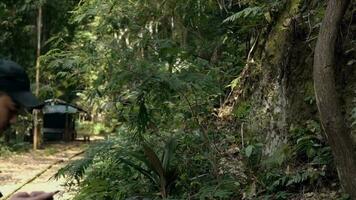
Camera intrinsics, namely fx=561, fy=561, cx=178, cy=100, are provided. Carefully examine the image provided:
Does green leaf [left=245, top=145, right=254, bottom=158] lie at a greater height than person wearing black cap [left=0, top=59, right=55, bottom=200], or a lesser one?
lesser

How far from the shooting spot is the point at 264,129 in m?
6.71

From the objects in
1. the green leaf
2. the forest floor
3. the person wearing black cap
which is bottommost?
the forest floor

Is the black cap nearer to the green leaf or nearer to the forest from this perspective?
the forest

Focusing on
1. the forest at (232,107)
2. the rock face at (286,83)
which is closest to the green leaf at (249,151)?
the forest at (232,107)

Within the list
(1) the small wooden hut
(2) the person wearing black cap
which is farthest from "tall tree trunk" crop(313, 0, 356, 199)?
(1) the small wooden hut

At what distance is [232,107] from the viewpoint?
26.3 feet

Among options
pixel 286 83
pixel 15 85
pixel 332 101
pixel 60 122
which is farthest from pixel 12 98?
pixel 60 122

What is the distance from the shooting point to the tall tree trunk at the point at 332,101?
4.52 meters

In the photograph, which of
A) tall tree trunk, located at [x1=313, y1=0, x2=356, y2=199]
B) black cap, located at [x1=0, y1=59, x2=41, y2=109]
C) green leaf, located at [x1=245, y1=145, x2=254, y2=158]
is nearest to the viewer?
black cap, located at [x1=0, y1=59, x2=41, y2=109]

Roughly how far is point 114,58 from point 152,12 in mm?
2570

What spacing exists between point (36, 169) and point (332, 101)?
10704 mm

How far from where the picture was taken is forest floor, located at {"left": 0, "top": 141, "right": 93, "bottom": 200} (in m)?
10.6

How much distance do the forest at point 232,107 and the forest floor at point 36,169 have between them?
1763mm

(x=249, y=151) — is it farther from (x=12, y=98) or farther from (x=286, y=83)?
(x=12, y=98)
